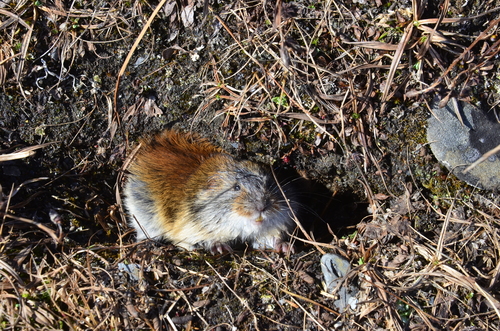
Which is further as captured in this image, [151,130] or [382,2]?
[151,130]

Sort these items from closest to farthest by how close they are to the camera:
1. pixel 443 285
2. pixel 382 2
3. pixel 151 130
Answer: pixel 443 285 < pixel 382 2 < pixel 151 130

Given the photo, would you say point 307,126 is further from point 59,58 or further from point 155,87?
point 59,58

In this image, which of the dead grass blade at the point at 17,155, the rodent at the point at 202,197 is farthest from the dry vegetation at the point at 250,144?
the rodent at the point at 202,197

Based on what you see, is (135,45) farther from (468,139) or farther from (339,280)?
(468,139)

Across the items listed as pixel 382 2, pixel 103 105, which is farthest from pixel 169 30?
pixel 382 2

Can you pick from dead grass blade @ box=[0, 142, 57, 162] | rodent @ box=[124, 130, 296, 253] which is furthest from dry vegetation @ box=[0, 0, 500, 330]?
rodent @ box=[124, 130, 296, 253]

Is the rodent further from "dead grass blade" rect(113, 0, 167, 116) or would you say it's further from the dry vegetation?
"dead grass blade" rect(113, 0, 167, 116)
